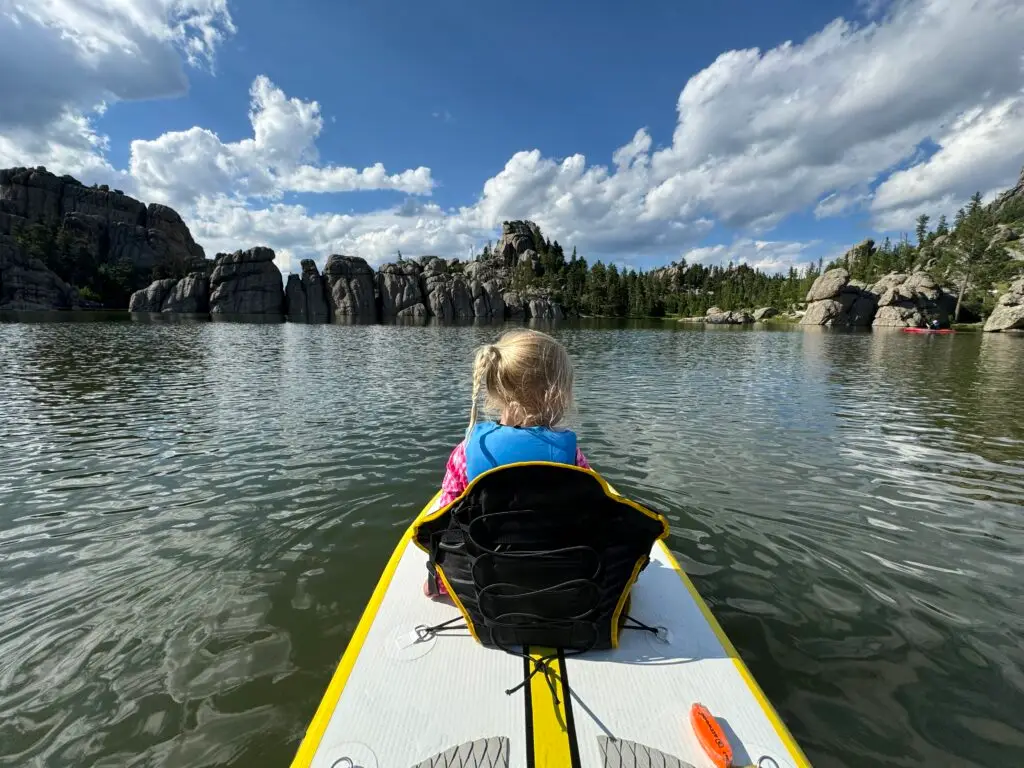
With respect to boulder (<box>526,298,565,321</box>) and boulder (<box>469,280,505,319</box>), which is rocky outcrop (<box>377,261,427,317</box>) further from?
boulder (<box>526,298,565,321</box>)

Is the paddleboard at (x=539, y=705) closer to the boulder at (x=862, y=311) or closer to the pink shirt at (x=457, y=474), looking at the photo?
the pink shirt at (x=457, y=474)

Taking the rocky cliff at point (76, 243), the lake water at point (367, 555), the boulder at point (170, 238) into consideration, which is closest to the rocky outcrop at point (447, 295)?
the rocky cliff at point (76, 243)

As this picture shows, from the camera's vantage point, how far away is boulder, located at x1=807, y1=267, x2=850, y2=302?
99.3 meters

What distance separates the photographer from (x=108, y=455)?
10.2 metres

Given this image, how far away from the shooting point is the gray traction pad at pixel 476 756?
8.21 ft

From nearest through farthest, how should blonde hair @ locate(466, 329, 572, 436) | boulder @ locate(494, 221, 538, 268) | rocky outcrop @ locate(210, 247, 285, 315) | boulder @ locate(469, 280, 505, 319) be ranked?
1. blonde hair @ locate(466, 329, 572, 436)
2. rocky outcrop @ locate(210, 247, 285, 315)
3. boulder @ locate(469, 280, 505, 319)
4. boulder @ locate(494, 221, 538, 268)

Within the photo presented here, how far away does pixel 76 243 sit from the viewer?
133000mm

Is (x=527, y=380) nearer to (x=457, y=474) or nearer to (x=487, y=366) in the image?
(x=487, y=366)

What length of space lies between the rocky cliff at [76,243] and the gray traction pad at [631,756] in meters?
136

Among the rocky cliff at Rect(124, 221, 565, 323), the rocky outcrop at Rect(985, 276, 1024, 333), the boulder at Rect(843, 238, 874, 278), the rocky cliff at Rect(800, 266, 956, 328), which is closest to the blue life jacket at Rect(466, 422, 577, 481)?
the rocky outcrop at Rect(985, 276, 1024, 333)

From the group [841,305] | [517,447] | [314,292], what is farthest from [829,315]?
[314,292]

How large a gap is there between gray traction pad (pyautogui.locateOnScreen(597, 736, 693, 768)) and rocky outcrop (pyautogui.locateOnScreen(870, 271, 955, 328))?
358ft

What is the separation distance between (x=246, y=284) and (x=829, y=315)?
134m

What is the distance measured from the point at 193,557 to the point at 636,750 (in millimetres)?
6132
